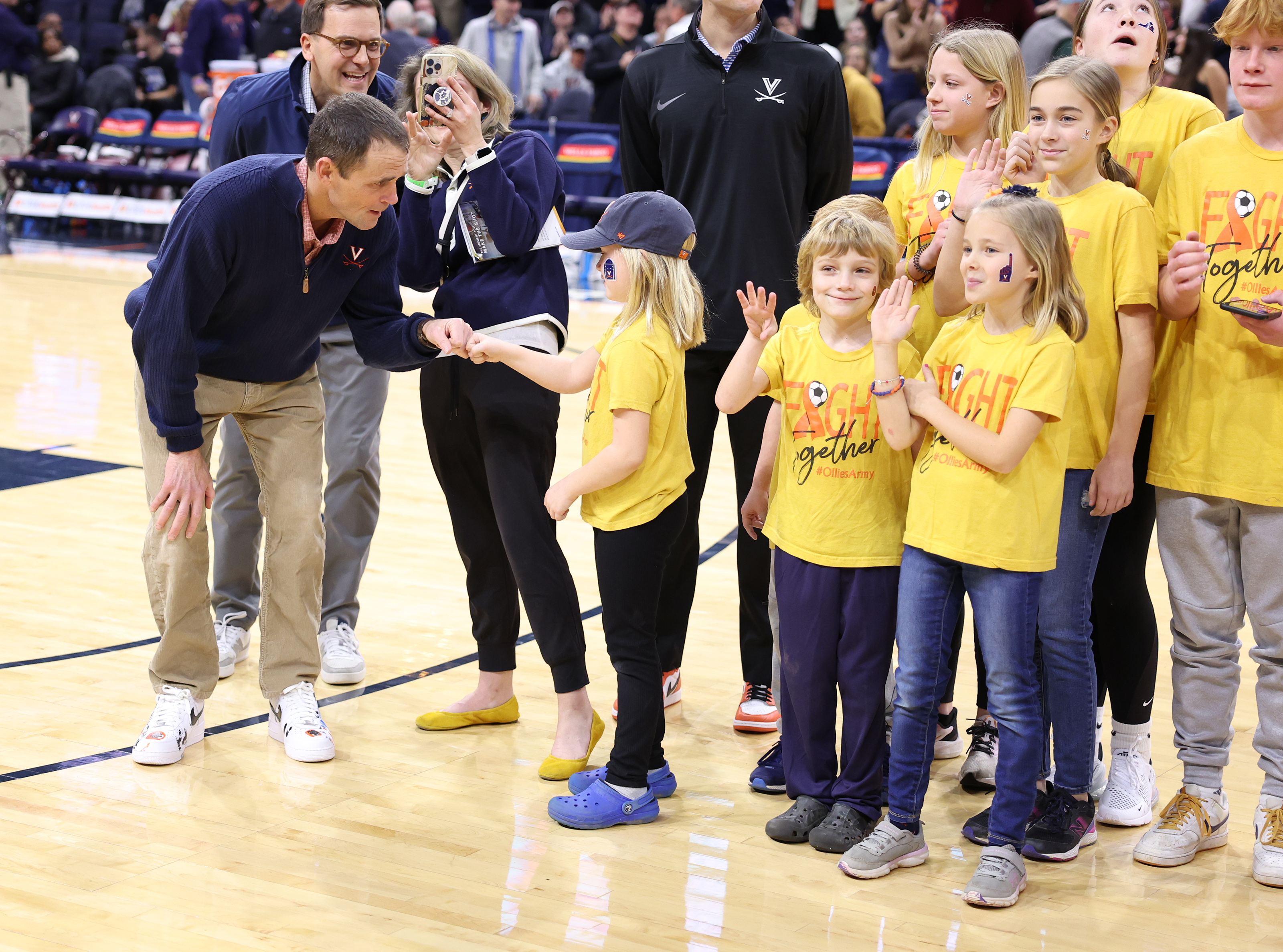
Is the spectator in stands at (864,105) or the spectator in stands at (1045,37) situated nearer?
the spectator in stands at (1045,37)

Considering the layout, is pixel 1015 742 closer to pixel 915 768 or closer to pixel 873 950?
pixel 915 768

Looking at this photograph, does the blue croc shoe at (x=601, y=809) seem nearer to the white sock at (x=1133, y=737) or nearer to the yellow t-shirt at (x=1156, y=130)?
the white sock at (x=1133, y=737)

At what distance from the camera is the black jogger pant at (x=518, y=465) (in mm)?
3303

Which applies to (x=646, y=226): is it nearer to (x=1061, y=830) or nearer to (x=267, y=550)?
(x=267, y=550)

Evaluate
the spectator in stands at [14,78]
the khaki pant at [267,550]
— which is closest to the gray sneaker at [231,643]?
the khaki pant at [267,550]

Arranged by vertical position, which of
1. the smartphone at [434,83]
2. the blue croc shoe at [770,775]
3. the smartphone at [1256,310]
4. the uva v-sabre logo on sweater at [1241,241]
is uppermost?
the smartphone at [434,83]

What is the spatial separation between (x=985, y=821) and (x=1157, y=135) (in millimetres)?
1552

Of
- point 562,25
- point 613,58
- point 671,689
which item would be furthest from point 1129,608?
point 562,25

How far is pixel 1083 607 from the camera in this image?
2.91 meters

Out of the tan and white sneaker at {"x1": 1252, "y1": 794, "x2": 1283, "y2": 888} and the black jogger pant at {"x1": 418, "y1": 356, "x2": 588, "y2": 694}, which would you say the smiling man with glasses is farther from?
the tan and white sneaker at {"x1": 1252, "y1": 794, "x2": 1283, "y2": 888}

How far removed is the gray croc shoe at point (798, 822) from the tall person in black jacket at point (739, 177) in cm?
61

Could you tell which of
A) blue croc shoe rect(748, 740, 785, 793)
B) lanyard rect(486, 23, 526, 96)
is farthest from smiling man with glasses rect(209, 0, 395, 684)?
lanyard rect(486, 23, 526, 96)

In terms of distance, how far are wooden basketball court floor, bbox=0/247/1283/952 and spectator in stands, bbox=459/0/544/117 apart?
9112 millimetres

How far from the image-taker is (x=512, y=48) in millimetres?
12812
